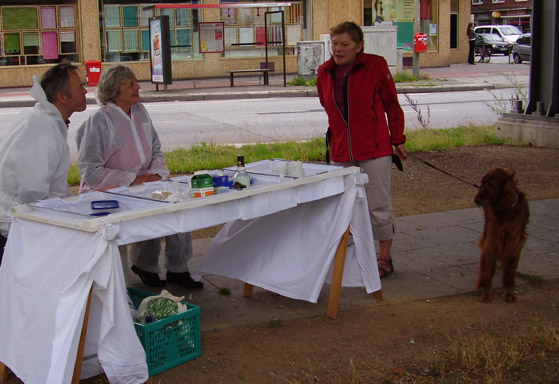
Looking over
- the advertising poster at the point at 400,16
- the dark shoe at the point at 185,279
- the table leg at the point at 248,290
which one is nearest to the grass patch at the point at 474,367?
the table leg at the point at 248,290

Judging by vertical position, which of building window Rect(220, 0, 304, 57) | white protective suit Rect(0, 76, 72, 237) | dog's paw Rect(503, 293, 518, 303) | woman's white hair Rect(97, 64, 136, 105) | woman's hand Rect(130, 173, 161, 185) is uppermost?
building window Rect(220, 0, 304, 57)

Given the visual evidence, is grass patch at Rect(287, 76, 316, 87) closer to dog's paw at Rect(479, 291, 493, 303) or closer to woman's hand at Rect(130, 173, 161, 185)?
woman's hand at Rect(130, 173, 161, 185)

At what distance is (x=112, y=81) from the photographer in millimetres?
5492

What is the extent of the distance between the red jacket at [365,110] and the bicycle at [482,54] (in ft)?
117

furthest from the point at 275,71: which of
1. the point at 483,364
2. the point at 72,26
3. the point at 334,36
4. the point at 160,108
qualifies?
the point at 483,364

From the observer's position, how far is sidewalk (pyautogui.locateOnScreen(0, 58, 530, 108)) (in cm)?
2273

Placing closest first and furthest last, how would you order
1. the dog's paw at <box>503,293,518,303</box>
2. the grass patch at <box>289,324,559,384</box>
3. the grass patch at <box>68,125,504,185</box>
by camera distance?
1. the grass patch at <box>289,324,559,384</box>
2. the dog's paw at <box>503,293,518,303</box>
3. the grass patch at <box>68,125,504,185</box>

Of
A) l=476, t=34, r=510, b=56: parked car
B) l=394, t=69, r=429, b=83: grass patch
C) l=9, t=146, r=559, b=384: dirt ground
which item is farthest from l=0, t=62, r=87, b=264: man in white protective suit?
l=476, t=34, r=510, b=56: parked car

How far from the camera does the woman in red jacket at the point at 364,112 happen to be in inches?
229

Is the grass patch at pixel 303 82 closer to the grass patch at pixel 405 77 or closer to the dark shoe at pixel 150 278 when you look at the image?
the grass patch at pixel 405 77

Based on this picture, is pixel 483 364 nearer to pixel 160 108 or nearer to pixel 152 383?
pixel 152 383

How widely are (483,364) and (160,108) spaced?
1658 centimetres

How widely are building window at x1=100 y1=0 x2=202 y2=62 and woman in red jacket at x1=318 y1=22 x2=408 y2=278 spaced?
2297cm

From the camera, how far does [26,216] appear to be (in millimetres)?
4113
